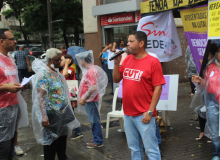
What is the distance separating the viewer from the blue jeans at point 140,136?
289cm

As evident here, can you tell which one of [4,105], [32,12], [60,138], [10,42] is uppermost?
[32,12]

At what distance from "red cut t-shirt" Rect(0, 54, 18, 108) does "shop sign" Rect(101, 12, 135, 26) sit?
8.83 metres

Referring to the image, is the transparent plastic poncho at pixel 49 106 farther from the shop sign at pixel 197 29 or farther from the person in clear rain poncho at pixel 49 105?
the shop sign at pixel 197 29

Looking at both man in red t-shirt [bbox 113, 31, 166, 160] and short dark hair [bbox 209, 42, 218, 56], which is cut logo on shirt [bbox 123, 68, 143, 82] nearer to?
man in red t-shirt [bbox 113, 31, 166, 160]

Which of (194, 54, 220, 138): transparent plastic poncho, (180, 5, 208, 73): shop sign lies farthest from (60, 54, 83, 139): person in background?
(194, 54, 220, 138): transparent plastic poncho

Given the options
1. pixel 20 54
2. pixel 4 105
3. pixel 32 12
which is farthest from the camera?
pixel 32 12

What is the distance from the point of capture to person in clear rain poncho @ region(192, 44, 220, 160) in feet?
11.9

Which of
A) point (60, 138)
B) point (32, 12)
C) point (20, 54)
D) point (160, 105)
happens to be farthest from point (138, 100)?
point (32, 12)

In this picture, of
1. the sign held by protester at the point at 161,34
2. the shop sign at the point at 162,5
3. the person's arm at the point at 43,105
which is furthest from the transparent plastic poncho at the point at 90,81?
the shop sign at the point at 162,5

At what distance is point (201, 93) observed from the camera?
436 centimetres

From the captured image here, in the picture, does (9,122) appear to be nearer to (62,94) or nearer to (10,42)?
(62,94)

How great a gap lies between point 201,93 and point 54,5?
769 inches

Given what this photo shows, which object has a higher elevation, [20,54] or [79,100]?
[20,54]

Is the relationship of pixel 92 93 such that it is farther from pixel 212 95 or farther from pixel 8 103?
pixel 212 95
